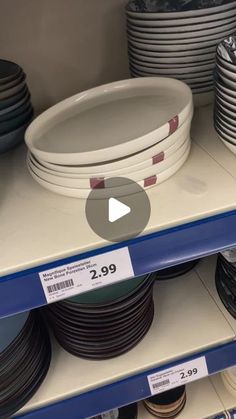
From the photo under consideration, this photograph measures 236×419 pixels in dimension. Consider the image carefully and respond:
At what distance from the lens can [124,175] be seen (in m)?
0.66

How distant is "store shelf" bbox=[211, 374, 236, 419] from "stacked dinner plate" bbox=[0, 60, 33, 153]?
2.39 ft

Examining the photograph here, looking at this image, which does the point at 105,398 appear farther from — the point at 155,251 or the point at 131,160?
the point at 131,160

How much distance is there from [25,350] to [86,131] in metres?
0.39

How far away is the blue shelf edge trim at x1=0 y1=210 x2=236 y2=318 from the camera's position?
1.99 feet

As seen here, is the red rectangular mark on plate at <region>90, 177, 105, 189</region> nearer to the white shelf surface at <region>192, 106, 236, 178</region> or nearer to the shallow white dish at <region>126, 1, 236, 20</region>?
the white shelf surface at <region>192, 106, 236, 178</region>

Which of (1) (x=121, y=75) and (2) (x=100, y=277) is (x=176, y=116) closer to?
(2) (x=100, y=277)

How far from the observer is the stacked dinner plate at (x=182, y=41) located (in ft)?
2.58

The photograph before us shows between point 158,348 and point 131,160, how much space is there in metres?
0.39

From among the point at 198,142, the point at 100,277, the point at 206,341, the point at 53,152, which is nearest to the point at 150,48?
the point at 198,142

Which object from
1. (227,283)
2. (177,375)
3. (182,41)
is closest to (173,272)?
(227,283)

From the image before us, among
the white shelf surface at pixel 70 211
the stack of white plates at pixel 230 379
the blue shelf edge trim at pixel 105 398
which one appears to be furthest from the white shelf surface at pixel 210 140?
the stack of white plates at pixel 230 379

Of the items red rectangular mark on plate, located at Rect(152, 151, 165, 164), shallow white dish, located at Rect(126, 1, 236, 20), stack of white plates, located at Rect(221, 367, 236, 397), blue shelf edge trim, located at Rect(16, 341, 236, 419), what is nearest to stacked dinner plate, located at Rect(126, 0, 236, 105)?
shallow white dish, located at Rect(126, 1, 236, 20)
